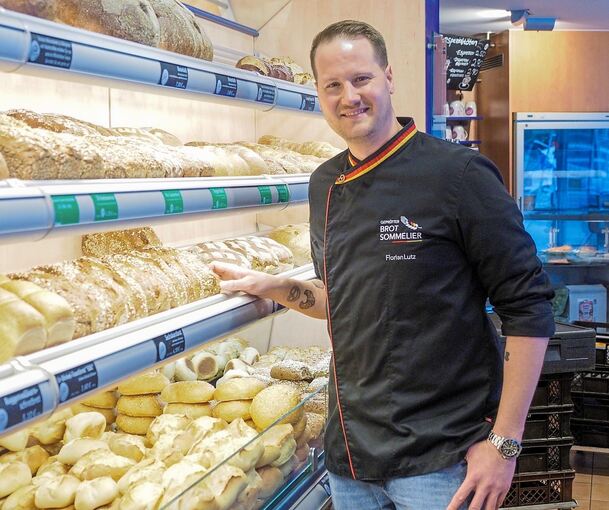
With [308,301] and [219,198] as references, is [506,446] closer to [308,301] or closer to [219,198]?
[308,301]

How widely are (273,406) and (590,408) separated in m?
2.57

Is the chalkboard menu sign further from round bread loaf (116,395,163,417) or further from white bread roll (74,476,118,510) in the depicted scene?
white bread roll (74,476,118,510)

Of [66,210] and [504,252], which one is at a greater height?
[66,210]

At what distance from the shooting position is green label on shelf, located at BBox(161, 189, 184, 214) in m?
1.85

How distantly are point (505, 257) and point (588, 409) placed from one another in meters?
3.00

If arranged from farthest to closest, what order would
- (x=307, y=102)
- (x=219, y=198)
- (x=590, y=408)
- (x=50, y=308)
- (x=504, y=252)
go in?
(x=590, y=408) < (x=307, y=102) < (x=219, y=198) < (x=504, y=252) < (x=50, y=308)

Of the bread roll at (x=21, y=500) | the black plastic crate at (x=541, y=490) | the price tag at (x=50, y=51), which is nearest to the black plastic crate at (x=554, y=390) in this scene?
the black plastic crate at (x=541, y=490)

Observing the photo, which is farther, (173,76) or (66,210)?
(173,76)

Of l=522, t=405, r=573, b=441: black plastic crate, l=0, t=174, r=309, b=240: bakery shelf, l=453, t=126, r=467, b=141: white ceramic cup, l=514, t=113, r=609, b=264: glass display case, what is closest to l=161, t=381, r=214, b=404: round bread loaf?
l=0, t=174, r=309, b=240: bakery shelf

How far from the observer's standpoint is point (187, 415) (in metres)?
2.40

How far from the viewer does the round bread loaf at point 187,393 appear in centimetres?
243

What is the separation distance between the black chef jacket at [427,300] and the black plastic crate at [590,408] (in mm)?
2777

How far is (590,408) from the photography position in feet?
14.4

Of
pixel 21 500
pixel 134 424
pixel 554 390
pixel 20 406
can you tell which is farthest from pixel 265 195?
pixel 554 390
